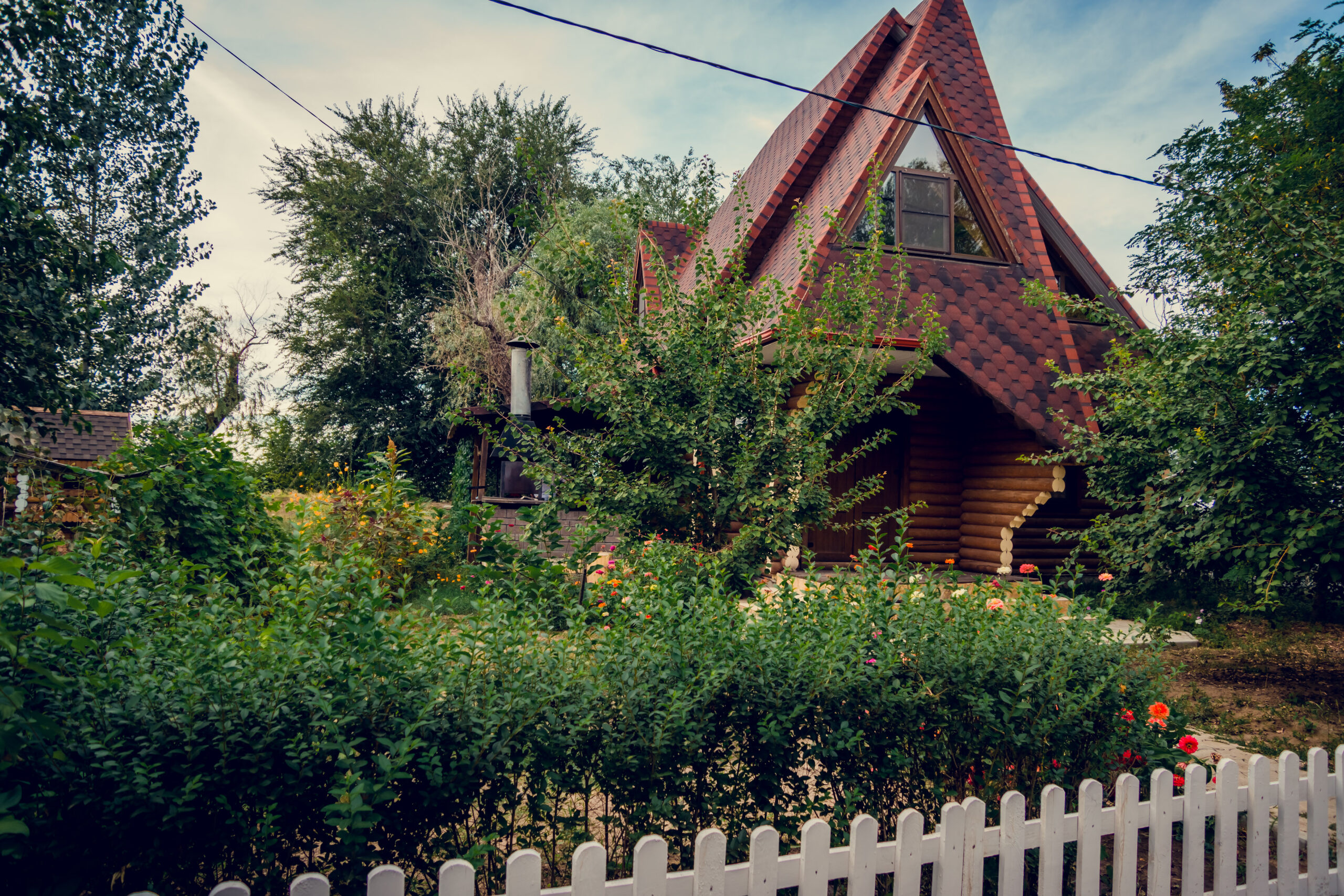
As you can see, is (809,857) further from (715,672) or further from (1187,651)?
(1187,651)

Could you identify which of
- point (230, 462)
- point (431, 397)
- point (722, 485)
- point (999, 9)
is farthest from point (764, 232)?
point (431, 397)

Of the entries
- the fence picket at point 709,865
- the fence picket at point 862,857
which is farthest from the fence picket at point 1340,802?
the fence picket at point 709,865

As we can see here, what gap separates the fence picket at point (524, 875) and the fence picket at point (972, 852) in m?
1.38

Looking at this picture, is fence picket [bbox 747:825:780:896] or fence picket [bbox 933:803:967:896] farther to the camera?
fence picket [bbox 933:803:967:896]

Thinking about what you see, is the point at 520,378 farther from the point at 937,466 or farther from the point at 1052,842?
the point at 1052,842

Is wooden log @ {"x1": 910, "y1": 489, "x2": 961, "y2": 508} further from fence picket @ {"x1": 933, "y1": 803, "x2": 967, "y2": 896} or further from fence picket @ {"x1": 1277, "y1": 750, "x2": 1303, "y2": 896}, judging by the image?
fence picket @ {"x1": 933, "y1": 803, "x2": 967, "y2": 896}

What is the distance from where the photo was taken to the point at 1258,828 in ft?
9.17

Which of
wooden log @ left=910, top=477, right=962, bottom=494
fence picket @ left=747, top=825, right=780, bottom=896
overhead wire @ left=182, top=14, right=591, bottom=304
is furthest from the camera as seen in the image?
wooden log @ left=910, top=477, right=962, bottom=494

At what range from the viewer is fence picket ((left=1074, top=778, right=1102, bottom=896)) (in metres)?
2.48

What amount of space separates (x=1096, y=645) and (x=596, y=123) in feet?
97.2

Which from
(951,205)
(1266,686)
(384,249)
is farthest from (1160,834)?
(384,249)

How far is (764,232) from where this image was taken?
37.6 ft

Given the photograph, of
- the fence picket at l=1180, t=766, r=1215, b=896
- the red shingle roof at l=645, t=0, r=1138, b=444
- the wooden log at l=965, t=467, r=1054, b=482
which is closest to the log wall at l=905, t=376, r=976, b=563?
the wooden log at l=965, t=467, r=1054, b=482

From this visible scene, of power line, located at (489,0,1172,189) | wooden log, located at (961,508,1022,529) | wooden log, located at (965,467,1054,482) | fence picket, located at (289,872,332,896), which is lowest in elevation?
fence picket, located at (289,872,332,896)
